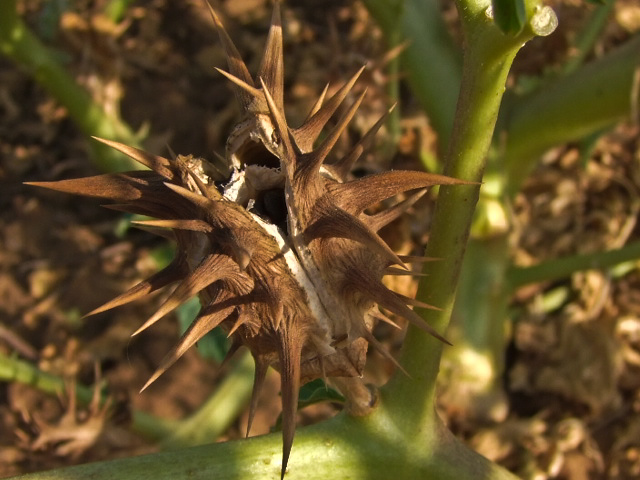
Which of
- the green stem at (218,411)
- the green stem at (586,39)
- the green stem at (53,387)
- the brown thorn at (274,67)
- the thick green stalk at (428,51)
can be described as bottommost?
the green stem at (218,411)

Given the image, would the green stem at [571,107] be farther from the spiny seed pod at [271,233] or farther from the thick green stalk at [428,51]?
the spiny seed pod at [271,233]

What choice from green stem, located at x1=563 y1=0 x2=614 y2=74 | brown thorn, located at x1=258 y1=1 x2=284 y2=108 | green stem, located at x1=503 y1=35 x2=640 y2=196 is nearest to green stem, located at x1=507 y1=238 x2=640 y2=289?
green stem, located at x1=503 y1=35 x2=640 y2=196

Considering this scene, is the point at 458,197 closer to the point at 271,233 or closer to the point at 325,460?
the point at 271,233

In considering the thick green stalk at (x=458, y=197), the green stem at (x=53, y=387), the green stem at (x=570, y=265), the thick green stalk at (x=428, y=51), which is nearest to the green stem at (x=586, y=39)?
the thick green stalk at (x=428, y=51)

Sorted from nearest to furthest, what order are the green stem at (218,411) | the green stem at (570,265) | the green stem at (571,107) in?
the green stem at (571,107)
the green stem at (570,265)
the green stem at (218,411)

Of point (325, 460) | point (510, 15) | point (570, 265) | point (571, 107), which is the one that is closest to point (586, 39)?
point (571, 107)

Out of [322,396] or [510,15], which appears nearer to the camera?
[510,15]

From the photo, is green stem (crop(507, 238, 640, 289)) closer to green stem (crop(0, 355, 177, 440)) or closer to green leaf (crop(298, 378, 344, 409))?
green leaf (crop(298, 378, 344, 409))
